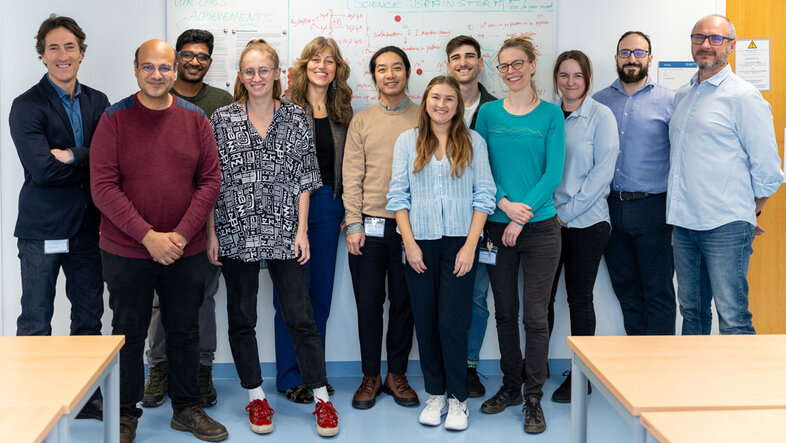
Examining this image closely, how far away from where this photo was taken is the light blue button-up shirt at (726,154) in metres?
3.04

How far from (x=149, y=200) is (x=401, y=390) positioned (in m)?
1.62

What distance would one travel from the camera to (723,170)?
309 centimetres

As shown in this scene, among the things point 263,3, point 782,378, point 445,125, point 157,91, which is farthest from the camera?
point 263,3

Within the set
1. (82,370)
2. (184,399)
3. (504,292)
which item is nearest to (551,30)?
(504,292)

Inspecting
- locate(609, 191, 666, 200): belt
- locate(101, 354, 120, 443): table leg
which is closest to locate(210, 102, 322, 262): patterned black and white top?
locate(101, 354, 120, 443): table leg

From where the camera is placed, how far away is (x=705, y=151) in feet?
10.3

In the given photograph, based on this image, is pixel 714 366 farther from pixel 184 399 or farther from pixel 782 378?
pixel 184 399

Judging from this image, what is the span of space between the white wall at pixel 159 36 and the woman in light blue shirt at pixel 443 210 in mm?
837

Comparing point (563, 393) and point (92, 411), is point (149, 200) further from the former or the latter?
point (563, 393)

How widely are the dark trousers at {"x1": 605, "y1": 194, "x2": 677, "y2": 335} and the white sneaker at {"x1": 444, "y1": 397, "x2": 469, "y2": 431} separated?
117 cm

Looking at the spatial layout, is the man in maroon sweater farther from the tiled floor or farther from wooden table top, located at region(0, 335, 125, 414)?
wooden table top, located at region(0, 335, 125, 414)

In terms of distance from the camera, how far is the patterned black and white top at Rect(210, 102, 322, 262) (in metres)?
3.02

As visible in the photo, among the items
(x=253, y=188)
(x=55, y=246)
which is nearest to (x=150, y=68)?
(x=253, y=188)

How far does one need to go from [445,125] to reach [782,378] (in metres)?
1.80
